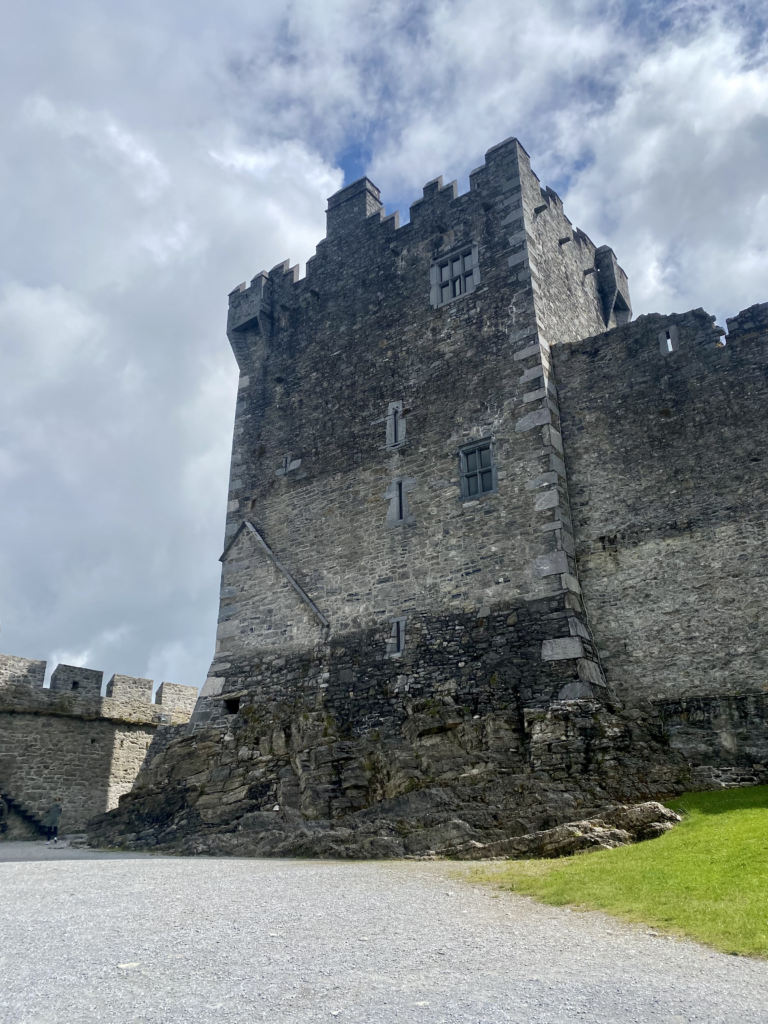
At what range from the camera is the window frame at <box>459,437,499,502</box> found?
51.4ft

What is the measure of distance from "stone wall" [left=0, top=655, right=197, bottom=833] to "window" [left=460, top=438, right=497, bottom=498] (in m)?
9.86

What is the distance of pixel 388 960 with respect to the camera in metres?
5.54

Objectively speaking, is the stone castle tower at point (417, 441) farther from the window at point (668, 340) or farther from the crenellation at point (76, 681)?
the crenellation at point (76, 681)

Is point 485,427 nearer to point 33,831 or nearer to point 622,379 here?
point 622,379

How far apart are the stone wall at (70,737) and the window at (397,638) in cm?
718

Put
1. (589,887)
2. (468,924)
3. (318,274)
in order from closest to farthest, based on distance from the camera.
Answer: (468,924) → (589,887) → (318,274)

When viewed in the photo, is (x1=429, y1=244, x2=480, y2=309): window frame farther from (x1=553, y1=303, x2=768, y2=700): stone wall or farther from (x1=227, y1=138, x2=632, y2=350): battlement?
(x1=553, y1=303, x2=768, y2=700): stone wall

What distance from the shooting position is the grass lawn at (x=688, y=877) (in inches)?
240

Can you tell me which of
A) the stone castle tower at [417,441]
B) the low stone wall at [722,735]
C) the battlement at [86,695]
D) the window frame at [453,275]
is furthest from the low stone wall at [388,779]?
the window frame at [453,275]

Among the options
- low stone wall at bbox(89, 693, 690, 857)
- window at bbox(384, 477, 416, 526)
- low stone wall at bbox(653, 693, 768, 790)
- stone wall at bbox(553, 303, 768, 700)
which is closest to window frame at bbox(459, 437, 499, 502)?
window at bbox(384, 477, 416, 526)

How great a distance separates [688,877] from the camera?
7.46 metres

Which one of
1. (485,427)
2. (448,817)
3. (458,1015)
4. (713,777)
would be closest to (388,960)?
(458,1015)

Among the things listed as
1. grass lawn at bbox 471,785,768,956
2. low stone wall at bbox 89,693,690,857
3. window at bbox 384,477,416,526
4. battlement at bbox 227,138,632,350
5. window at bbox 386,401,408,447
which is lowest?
grass lawn at bbox 471,785,768,956

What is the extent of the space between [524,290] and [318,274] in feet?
21.9
